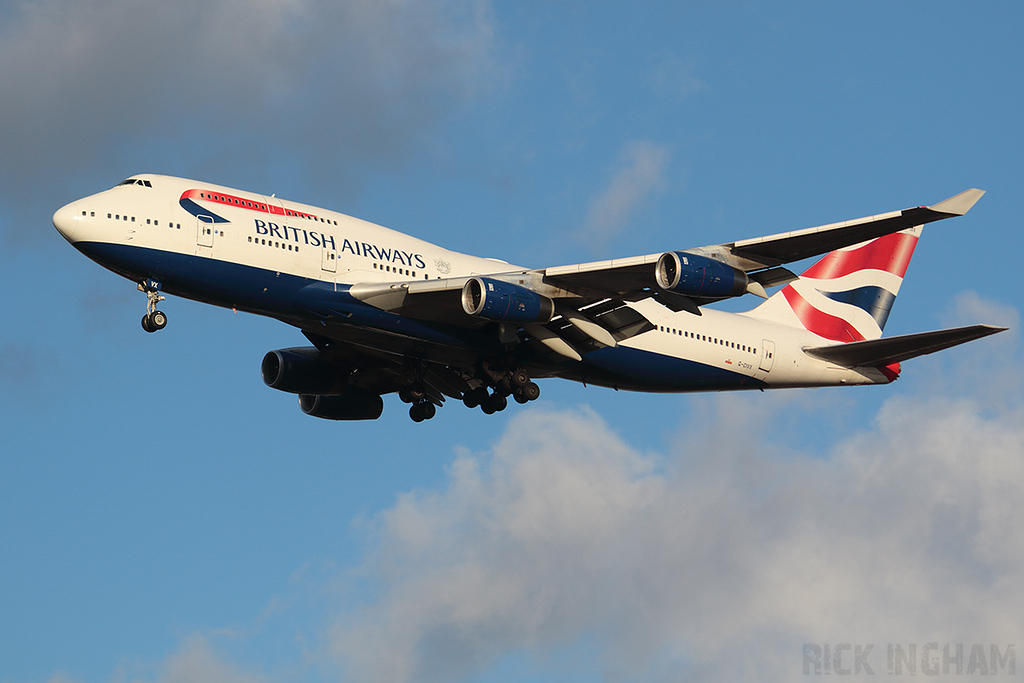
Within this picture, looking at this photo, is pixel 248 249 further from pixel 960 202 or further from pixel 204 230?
pixel 960 202

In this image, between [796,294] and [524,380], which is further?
[796,294]

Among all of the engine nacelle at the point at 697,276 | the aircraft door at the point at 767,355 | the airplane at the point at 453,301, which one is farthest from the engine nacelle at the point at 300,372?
the aircraft door at the point at 767,355

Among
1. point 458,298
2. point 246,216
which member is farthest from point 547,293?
point 246,216

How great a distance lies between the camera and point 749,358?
4150cm

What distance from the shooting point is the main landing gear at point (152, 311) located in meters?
32.6

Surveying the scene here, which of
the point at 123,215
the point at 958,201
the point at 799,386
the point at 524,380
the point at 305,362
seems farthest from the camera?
the point at 799,386

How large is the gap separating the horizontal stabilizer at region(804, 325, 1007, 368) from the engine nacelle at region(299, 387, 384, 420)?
15.7 m

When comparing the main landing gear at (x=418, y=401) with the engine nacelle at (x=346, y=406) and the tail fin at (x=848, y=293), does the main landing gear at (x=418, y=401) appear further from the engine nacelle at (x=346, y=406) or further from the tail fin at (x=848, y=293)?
the tail fin at (x=848, y=293)

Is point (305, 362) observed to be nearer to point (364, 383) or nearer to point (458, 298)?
point (364, 383)

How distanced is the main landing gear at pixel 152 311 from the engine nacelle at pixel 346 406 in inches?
415

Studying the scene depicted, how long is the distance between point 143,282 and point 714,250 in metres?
15.7

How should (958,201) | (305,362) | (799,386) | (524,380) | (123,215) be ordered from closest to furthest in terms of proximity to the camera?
(958,201) → (123,215) → (524,380) → (305,362) → (799,386)

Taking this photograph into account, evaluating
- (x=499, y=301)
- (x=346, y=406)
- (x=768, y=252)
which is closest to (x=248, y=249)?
(x=499, y=301)

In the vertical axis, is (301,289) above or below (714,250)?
below
